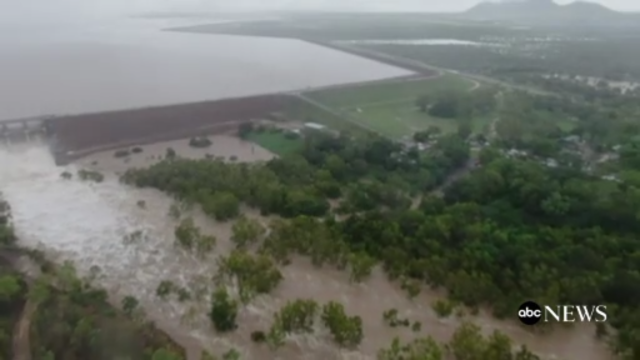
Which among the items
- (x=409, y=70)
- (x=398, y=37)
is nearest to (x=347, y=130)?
(x=409, y=70)

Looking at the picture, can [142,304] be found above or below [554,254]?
below

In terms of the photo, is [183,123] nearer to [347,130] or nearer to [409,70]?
[347,130]

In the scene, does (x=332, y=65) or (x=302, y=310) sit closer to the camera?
(x=302, y=310)

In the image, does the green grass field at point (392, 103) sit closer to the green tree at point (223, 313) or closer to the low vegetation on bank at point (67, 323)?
the green tree at point (223, 313)

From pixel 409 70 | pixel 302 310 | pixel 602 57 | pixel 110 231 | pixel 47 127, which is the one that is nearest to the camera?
pixel 302 310

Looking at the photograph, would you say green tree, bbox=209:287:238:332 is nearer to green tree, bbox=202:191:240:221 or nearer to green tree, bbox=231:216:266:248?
green tree, bbox=231:216:266:248

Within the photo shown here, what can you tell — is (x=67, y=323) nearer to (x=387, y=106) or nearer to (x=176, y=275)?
(x=176, y=275)
